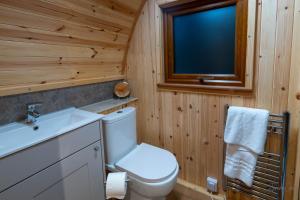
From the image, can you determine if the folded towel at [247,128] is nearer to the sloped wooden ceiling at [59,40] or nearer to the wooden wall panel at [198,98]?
the wooden wall panel at [198,98]

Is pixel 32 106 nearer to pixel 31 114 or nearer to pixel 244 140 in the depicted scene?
pixel 31 114

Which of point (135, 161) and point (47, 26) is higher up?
point (47, 26)

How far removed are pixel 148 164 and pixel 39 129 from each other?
844 mm

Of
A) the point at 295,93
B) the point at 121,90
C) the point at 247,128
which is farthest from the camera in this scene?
the point at 121,90

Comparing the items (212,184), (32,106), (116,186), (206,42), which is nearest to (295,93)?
(206,42)

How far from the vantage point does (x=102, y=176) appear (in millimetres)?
1452

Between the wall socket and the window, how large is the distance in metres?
0.88

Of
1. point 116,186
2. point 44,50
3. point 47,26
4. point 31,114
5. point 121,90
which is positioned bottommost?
point 116,186

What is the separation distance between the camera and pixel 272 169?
1.36 metres

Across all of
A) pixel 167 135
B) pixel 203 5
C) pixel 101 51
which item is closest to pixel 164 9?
pixel 203 5

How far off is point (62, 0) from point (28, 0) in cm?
21

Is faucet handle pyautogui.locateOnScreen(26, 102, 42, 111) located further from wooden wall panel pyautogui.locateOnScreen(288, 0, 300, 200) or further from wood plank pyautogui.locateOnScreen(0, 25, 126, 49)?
wooden wall panel pyautogui.locateOnScreen(288, 0, 300, 200)

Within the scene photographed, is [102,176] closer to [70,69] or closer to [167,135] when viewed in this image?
[167,135]

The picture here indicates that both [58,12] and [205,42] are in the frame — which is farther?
[205,42]
